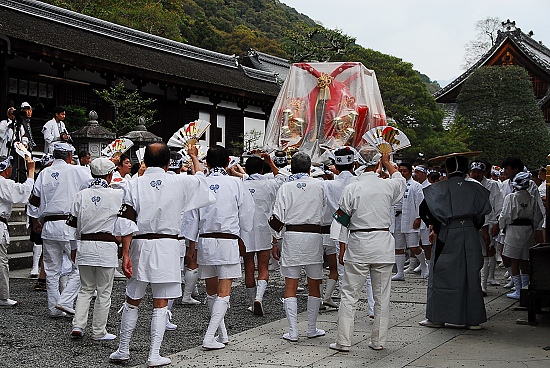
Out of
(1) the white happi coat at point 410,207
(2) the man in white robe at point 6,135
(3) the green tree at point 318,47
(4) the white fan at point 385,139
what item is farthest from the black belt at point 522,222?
(3) the green tree at point 318,47

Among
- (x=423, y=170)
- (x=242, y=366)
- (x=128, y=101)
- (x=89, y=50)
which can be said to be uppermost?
(x=89, y=50)

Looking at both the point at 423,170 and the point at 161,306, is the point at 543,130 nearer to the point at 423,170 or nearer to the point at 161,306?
the point at 423,170

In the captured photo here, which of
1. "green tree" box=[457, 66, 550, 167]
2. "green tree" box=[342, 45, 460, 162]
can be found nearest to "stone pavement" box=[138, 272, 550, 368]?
"green tree" box=[342, 45, 460, 162]

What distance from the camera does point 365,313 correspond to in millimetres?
8508

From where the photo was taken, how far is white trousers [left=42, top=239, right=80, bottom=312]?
305 inches

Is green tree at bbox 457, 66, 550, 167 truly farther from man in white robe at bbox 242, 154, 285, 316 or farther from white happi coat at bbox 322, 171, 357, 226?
white happi coat at bbox 322, 171, 357, 226

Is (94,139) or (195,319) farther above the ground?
(94,139)

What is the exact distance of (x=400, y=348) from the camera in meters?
6.55

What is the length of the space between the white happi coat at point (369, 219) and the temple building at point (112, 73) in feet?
36.0

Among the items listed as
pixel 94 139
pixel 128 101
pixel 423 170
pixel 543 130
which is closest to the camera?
pixel 423 170

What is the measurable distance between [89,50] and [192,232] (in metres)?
11.7

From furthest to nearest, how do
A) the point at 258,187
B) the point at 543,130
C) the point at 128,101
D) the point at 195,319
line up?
the point at 543,130 < the point at 128,101 < the point at 258,187 < the point at 195,319

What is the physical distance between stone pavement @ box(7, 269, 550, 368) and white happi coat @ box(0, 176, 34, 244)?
6.01 feet

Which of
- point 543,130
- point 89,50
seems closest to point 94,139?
point 89,50
